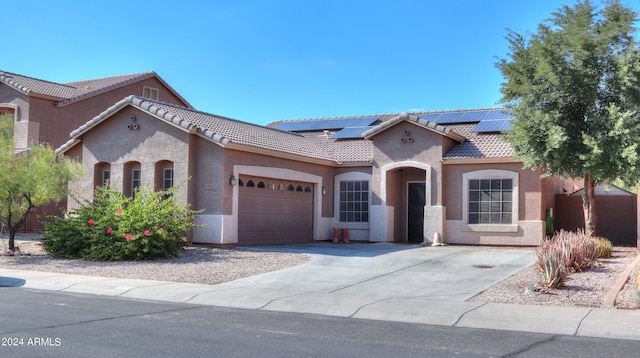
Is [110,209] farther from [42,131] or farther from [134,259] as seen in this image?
[42,131]

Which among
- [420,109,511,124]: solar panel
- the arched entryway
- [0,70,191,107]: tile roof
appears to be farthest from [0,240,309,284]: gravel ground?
[0,70,191,107]: tile roof

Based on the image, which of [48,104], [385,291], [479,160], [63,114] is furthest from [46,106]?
[385,291]

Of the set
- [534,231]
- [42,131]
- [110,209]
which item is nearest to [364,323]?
[110,209]

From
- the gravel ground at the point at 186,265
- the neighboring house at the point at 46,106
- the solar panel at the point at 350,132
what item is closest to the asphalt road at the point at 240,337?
the gravel ground at the point at 186,265

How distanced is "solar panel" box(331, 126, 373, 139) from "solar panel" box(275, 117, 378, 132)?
681 mm

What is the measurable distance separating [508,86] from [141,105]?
11.8 m

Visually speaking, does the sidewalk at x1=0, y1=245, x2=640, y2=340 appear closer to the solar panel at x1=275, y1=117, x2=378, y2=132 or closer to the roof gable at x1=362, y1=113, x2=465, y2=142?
the roof gable at x1=362, y1=113, x2=465, y2=142

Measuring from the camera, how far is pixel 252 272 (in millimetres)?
15359

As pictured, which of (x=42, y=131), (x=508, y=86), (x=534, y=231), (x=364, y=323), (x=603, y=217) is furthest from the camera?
(x=42, y=131)

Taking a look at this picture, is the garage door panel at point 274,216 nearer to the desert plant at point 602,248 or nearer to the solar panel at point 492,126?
the solar panel at point 492,126

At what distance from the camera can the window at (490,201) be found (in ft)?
71.5

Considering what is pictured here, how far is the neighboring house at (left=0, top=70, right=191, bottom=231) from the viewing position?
29.0 m

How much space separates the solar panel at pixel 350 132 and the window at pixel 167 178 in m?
8.30

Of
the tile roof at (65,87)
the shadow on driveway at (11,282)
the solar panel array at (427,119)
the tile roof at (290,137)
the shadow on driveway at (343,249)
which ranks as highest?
the tile roof at (65,87)
